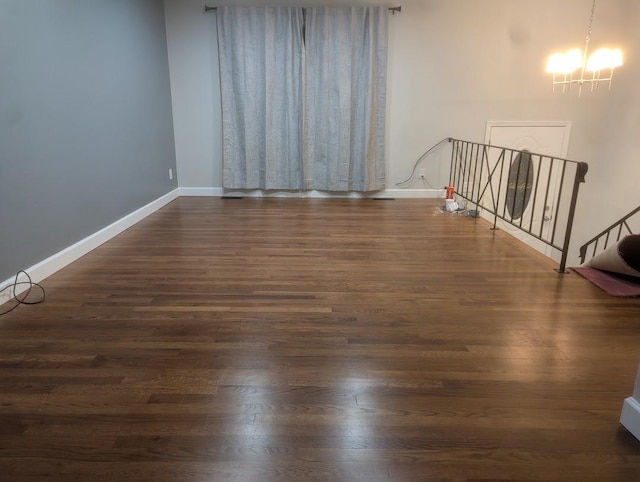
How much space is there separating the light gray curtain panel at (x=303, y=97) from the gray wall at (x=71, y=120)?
3.35 ft

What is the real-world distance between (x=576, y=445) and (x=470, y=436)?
340 millimetres

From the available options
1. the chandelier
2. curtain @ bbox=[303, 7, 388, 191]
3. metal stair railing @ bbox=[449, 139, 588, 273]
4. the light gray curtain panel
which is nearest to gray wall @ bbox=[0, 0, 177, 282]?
the light gray curtain panel

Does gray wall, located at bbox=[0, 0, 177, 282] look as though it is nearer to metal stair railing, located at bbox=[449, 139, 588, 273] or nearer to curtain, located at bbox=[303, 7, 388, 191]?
curtain, located at bbox=[303, 7, 388, 191]

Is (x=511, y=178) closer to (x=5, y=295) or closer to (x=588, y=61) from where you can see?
(x=588, y=61)

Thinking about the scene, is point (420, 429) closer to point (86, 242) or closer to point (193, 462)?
point (193, 462)

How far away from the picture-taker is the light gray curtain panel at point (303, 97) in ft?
16.3

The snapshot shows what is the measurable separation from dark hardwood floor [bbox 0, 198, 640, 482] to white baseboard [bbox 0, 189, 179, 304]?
0.29ft

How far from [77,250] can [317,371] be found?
92.9 inches

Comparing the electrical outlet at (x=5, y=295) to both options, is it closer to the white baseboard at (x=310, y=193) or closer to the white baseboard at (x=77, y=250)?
the white baseboard at (x=77, y=250)

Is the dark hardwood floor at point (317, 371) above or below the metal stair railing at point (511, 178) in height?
below

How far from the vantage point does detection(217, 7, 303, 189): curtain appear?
16.3 feet

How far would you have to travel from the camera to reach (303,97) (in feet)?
16.9

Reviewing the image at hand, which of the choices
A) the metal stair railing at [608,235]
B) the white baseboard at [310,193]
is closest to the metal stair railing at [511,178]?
the white baseboard at [310,193]

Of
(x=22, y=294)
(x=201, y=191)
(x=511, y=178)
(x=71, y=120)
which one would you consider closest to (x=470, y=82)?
(x=511, y=178)
